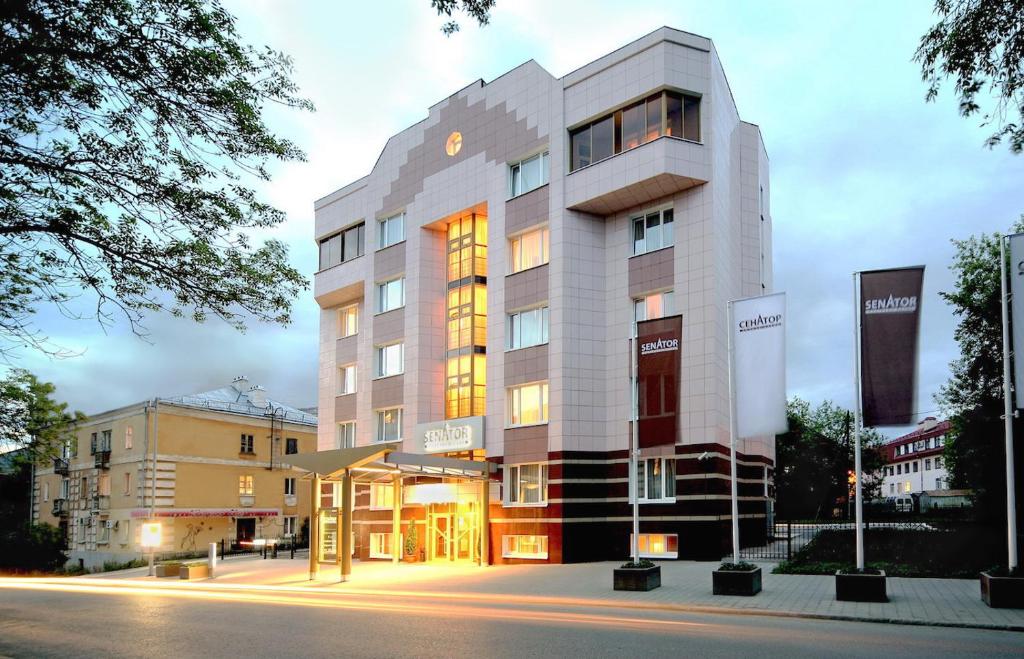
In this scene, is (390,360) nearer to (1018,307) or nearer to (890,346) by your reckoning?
(890,346)

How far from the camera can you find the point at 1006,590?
56.1ft

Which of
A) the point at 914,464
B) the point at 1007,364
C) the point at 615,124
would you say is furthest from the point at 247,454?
the point at 914,464

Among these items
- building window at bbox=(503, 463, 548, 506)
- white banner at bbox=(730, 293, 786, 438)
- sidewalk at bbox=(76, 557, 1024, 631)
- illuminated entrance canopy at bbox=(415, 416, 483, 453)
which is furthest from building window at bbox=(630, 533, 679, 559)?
white banner at bbox=(730, 293, 786, 438)

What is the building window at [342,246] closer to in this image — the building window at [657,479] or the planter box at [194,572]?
the planter box at [194,572]

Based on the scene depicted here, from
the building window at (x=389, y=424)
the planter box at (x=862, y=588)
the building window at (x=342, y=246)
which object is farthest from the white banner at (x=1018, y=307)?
the building window at (x=342, y=246)

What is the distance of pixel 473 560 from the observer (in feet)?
115

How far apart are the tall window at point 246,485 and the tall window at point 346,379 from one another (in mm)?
13236

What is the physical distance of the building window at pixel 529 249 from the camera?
115ft

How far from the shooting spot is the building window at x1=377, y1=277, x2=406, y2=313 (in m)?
41.4

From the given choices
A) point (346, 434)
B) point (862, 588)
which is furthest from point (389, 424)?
point (862, 588)

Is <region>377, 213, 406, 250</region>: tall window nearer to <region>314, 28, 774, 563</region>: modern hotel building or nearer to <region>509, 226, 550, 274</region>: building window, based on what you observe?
<region>314, 28, 774, 563</region>: modern hotel building

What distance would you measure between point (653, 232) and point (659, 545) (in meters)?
11.5

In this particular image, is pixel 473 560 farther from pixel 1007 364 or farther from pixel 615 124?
pixel 1007 364

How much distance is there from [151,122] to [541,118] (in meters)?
26.5
